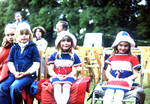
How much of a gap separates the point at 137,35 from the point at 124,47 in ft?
62.9

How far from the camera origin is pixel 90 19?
22.0 m

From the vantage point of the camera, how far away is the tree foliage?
20.7 meters

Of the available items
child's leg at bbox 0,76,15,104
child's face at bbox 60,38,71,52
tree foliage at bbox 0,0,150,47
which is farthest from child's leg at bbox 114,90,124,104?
tree foliage at bbox 0,0,150,47

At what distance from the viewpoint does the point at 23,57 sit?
2918 millimetres

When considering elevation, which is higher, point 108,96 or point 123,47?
point 123,47

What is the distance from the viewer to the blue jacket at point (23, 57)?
2916 mm

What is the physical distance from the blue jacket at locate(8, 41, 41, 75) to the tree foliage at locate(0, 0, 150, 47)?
1810cm

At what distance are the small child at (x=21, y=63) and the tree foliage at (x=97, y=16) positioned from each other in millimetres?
18104

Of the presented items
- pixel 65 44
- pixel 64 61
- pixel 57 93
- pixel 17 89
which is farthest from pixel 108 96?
pixel 17 89

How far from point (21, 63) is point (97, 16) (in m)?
19.0

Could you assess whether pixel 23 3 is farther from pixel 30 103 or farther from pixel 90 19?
pixel 30 103

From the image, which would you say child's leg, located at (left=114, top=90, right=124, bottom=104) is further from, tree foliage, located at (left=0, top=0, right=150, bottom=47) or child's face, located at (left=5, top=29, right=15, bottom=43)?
tree foliage, located at (left=0, top=0, right=150, bottom=47)

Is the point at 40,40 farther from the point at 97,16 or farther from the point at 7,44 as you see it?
the point at 97,16

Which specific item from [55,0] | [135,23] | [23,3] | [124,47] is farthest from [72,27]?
[124,47]
